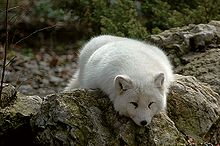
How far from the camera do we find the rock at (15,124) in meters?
6.18

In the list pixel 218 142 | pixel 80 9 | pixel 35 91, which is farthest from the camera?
pixel 35 91

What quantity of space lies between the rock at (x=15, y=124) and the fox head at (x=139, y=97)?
115 cm

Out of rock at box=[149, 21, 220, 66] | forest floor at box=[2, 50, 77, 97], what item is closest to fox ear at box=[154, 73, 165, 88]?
rock at box=[149, 21, 220, 66]

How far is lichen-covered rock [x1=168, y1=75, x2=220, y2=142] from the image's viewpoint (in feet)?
20.9

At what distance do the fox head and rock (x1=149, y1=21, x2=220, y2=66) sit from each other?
2872 mm

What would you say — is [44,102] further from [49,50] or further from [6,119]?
[49,50]

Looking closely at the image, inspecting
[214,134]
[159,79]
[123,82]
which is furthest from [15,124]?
[214,134]

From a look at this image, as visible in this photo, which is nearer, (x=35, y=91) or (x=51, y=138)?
(x=51, y=138)

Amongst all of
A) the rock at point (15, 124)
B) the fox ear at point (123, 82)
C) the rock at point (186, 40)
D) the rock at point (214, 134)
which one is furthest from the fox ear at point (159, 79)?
the rock at point (186, 40)

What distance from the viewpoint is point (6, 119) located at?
618 cm

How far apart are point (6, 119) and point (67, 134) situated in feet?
2.78

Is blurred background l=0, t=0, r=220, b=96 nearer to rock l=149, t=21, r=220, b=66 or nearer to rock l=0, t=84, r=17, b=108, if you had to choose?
rock l=0, t=84, r=17, b=108

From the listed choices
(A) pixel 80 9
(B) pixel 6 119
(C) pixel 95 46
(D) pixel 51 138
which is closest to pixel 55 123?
(D) pixel 51 138

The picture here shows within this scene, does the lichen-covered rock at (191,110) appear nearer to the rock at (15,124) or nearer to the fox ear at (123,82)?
the fox ear at (123,82)
